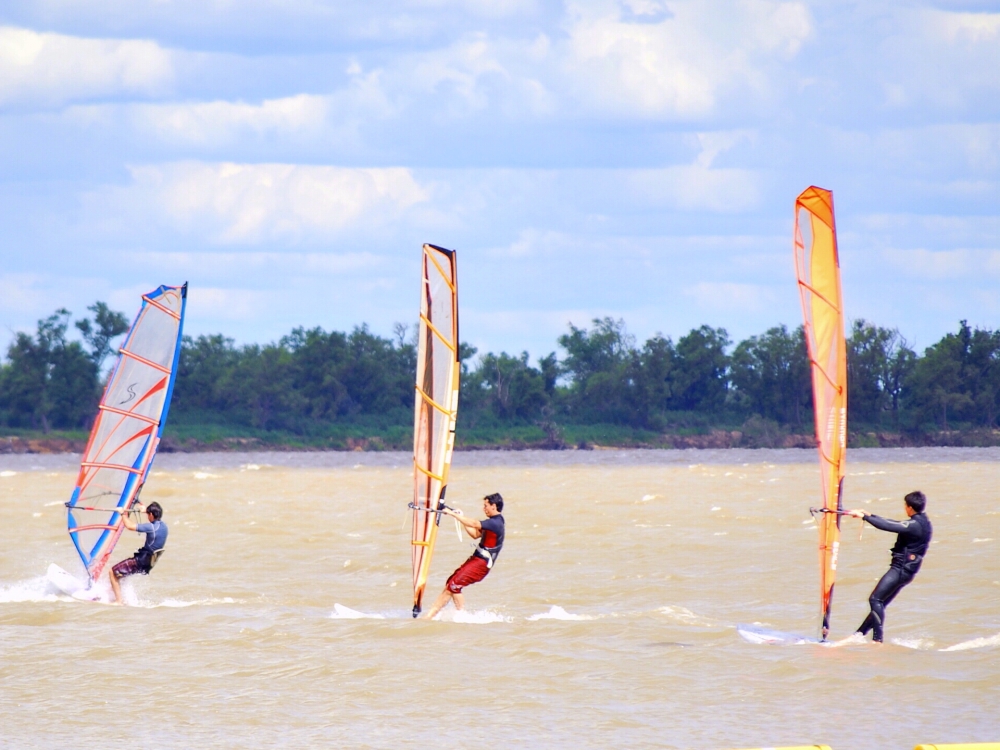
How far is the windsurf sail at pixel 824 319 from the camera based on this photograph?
31.3 feet

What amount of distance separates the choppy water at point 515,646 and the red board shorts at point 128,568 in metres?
0.32

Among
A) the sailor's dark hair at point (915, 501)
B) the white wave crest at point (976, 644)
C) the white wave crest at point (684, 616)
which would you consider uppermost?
the sailor's dark hair at point (915, 501)

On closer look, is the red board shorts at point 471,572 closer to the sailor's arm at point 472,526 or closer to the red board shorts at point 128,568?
the sailor's arm at point 472,526

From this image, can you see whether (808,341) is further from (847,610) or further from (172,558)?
(172,558)

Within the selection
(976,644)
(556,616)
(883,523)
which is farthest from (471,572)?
(976,644)

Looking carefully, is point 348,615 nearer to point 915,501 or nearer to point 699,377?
point 915,501

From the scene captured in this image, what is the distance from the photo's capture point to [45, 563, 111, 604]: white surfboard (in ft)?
43.9

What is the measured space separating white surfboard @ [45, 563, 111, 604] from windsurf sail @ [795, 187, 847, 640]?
23.0 feet

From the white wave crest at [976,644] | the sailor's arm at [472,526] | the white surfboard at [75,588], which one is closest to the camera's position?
the white wave crest at [976,644]

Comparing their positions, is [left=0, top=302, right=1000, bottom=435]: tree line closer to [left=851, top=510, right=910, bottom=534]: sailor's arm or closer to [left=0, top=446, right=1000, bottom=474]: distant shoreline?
[left=0, top=446, right=1000, bottom=474]: distant shoreline

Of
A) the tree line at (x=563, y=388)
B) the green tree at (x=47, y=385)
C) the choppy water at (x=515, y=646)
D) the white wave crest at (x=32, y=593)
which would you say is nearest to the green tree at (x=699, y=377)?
the tree line at (x=563, y=388)

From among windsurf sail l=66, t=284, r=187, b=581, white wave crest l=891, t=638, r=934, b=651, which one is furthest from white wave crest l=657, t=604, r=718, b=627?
windsurf sail l=66, t=284, r=187, b=581

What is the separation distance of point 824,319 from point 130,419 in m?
7.01

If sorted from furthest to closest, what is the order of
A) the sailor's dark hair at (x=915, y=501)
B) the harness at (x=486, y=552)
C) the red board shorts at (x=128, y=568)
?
the red board shorts at (x=128, y=568) < the harness at (x=486, y=552) < the sailor's dark hair at (x=915, y=501)
